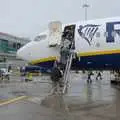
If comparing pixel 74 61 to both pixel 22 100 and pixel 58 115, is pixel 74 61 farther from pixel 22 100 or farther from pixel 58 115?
pixel 58 115

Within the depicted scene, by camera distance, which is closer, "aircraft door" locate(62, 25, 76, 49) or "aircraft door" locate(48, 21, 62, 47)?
"aircraft door" locate(62, 25, 76, 49)

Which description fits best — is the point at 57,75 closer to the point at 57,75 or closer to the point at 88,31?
the point at 57,75

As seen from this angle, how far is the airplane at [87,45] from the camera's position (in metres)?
22.3

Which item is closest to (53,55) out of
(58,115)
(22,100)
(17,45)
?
(22,100)

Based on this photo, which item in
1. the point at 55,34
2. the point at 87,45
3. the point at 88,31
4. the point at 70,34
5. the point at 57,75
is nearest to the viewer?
the point at 87,45

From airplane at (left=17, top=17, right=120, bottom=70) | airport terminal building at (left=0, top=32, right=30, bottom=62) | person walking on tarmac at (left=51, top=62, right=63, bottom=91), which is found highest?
airport terminal building at (left=0, top=32, right=30, bottom=62)

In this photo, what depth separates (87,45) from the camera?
22969 mm

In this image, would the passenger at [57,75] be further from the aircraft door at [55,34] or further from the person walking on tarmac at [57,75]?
the aircraft door at [55,34]

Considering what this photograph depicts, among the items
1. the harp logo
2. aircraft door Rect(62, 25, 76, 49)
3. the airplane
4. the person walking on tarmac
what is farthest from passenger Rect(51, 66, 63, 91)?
the harp logo

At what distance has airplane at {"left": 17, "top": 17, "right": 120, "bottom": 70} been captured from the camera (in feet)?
73.2

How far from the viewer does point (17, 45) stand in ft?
351

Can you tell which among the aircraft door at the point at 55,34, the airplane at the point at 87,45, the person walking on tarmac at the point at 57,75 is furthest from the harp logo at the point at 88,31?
the person walking on tarmac at the point at 57,75

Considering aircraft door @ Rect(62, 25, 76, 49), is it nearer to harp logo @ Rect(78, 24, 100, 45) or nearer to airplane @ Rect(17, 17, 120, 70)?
airplane @ Rect(17, 17, 120, 70)

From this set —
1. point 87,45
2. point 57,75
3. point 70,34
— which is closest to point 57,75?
point 57,75
